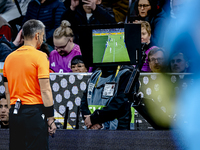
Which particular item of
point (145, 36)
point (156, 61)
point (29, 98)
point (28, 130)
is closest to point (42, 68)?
point (29, 98)

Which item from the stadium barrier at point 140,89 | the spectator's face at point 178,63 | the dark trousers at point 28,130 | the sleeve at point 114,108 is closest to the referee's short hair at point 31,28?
the dark trousers at point 28,130

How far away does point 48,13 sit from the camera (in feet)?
21.3

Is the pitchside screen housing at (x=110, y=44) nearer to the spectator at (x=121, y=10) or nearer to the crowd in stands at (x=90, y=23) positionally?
the crowd in stands at (x=90, y=23)

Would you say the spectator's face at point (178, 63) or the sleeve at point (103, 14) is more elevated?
the sleeve at point (103, 14)

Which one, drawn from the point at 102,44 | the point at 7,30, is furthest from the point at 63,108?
the point at 7,30

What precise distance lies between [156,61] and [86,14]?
1.99 m

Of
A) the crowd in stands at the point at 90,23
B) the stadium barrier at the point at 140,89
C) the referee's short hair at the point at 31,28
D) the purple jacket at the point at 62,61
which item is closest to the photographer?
the referee's short hair at the point at 31,28

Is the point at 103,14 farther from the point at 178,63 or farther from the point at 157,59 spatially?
the point at 178,63

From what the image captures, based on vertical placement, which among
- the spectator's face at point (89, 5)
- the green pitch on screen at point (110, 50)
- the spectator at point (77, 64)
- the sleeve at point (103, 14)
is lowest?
the spectator at point (77, 64)

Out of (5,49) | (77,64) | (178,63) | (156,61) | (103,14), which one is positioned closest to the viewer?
(178,63)

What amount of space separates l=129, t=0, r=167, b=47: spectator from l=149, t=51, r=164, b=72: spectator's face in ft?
0.78

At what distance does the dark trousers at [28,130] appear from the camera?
2344 mm

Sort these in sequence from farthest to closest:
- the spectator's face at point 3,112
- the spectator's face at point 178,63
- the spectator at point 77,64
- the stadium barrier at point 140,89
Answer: the spectator at point 77,64
the spectator's face at point 178,63
the spectator's face at point 3,112
the stadium barrier at point 140,89

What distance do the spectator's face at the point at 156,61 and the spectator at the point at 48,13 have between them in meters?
2.35
